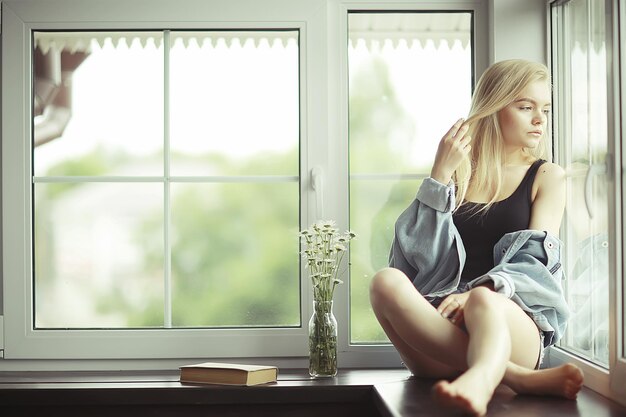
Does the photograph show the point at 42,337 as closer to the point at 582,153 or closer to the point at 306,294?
the point at 306,294

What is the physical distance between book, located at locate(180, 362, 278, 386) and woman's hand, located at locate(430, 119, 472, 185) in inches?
28.1

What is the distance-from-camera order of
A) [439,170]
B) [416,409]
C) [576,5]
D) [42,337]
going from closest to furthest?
[416,409]
[439,170]
[576,5]
[42,337]

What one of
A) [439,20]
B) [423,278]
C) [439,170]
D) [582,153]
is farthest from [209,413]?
[439,20]

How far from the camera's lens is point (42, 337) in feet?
8.54

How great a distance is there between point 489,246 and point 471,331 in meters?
0.47

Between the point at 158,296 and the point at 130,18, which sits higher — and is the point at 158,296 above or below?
below

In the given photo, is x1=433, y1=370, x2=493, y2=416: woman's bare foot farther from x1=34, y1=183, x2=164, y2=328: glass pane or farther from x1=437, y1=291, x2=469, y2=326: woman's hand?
x1=34, y1=183, x2=164, y2=328: glass pane

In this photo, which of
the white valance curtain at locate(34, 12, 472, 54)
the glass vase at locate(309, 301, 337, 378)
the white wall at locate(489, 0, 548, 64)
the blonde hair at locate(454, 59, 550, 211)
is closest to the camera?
the blonde hair at locate(454, 59, 550, 211)

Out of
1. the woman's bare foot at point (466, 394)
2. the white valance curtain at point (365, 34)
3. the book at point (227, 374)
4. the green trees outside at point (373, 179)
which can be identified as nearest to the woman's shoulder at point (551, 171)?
the green trees outside at point (373, 179)

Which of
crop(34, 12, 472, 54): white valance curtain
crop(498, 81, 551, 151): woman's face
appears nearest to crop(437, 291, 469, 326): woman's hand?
crop(498, 81, 551, 151): woman's face

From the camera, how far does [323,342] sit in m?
2.39

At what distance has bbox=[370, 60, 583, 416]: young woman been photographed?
1993mm

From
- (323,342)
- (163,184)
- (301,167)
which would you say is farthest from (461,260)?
(163,184)

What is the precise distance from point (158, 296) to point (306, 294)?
1.56 feet
